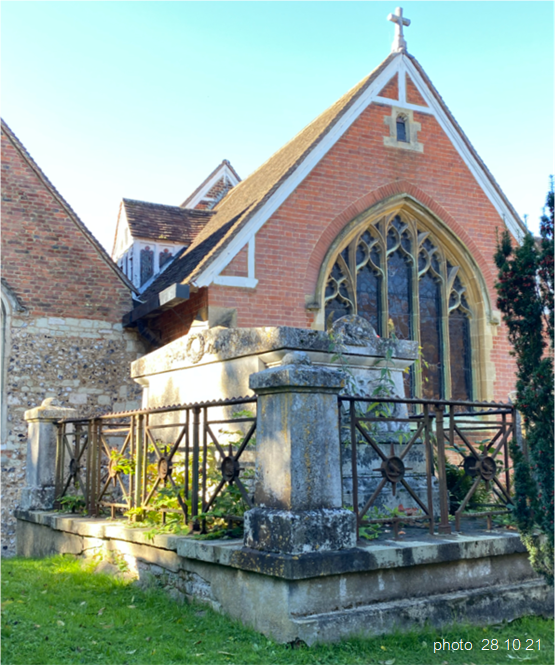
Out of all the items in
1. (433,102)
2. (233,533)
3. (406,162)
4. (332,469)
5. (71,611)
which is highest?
(433,102)

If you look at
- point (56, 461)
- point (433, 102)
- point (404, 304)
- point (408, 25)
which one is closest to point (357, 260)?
point (404, 304)

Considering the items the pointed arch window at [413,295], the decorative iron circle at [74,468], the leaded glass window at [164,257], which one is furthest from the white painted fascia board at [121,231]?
the decorative iron circle at [74,468]

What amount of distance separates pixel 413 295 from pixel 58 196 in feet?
21.9

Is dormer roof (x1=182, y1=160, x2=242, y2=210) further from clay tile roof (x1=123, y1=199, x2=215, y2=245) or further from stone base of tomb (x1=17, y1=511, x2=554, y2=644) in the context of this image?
stone base of tomb (x1=17, y1=511, x2=554, y2=644)

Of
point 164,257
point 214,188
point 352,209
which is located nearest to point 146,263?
point 164,257

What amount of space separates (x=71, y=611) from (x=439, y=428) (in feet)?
10.7

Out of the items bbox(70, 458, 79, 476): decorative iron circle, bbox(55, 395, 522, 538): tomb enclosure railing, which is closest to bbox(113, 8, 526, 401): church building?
bbox(70, 458, 79, 476): decorative iron circle

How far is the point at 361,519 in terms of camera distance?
17.3ft

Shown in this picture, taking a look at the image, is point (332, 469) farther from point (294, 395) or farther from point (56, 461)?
point (56, 461)

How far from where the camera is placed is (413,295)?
13078mm

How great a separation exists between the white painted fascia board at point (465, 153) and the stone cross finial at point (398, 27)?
1.00 feet

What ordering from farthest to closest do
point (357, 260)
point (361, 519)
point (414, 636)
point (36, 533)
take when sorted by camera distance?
point (357, 260) → point (36, 533) → point (361, 519) → point (414, 636)

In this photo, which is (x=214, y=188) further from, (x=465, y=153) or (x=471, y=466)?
(x=471, y=466)

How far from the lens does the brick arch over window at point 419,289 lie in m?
12.6
